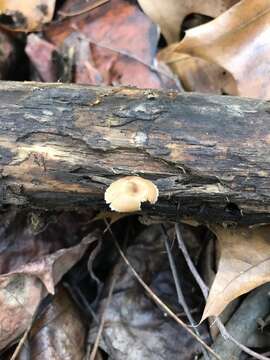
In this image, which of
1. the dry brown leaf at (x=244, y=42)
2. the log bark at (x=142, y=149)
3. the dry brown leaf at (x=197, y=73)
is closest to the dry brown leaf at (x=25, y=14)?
the dry brown leaf at (x=197, y=73)

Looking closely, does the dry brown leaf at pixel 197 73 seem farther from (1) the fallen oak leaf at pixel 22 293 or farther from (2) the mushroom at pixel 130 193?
(1) the fallen oak leaf at pixel 22 293

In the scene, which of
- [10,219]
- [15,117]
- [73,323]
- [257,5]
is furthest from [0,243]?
[257,5]

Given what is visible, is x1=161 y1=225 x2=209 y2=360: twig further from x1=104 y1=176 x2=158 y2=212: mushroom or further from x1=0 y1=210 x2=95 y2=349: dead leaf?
x1=104 y1=176 x2=158 y2=212: mushroom

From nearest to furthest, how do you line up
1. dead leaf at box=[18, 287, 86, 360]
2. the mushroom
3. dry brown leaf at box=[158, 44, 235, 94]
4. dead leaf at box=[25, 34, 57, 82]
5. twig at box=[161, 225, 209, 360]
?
the mushroom
twig at box=[161, 225, 209, 360]
dead leaf at box=[18, 287, 86, 360]
dry brown leaf at box=[158, 44, 235, 94]
dead leaf at box=[25, 34, 57, 82]

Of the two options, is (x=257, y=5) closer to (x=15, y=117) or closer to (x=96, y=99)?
(x=96, y=99)

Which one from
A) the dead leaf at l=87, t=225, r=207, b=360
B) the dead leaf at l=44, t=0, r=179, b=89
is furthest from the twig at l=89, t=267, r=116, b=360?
the dead leaf at l=44, t=0, r=179, b=89

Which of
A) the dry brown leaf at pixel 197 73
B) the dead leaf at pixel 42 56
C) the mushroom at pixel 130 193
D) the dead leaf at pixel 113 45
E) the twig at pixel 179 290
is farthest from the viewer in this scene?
the dead leaf at pixel 42 56

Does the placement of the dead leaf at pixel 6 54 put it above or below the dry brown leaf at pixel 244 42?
below
